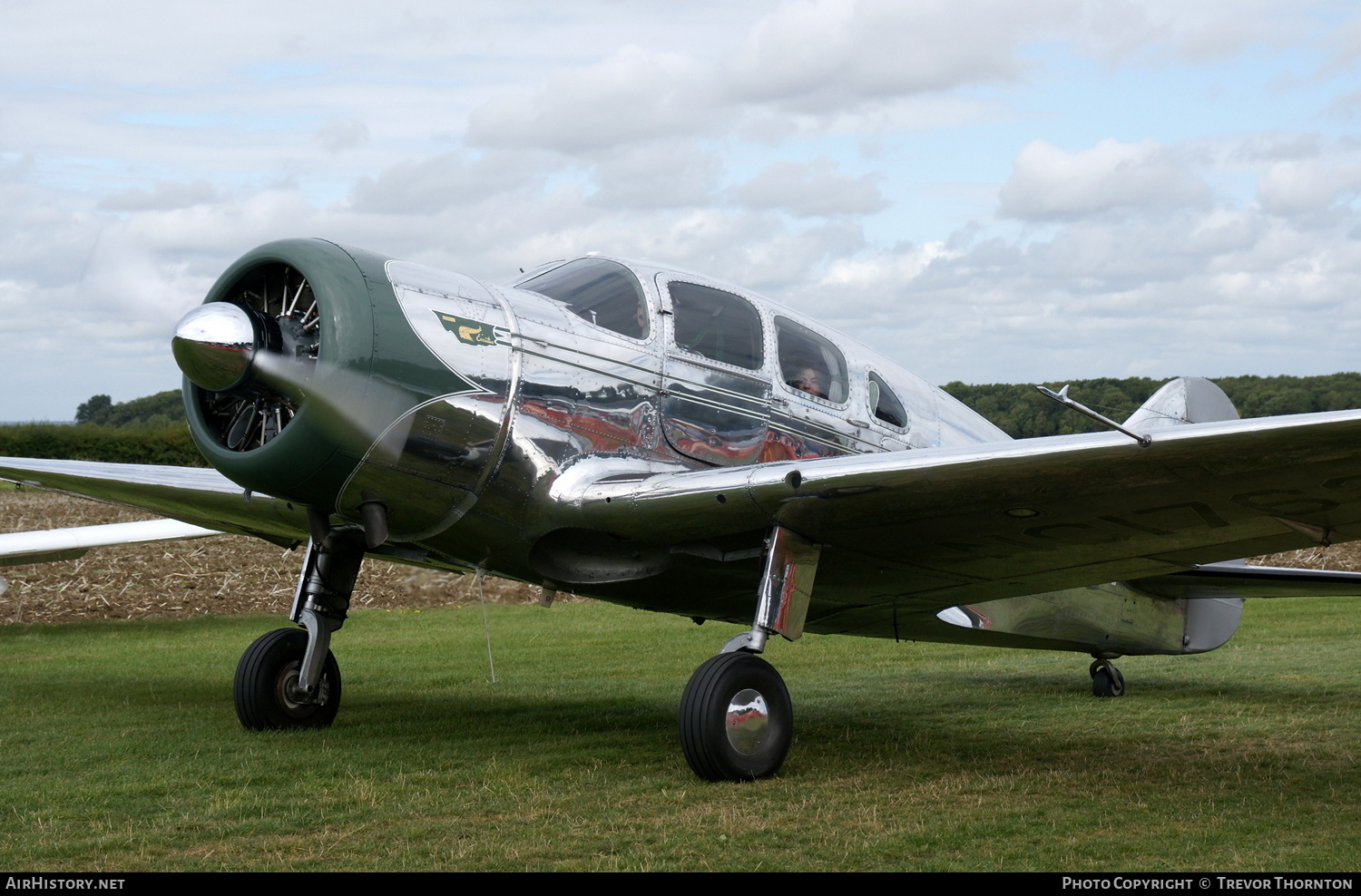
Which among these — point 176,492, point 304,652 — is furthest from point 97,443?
point 304,652

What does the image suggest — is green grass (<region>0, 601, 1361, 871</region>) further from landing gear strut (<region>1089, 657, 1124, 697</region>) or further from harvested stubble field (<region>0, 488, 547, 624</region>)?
harvested stubble field (<region>0, 488, 547, 624</region>)

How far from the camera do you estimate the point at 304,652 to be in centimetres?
740

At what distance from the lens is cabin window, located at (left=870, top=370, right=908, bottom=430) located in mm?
7551

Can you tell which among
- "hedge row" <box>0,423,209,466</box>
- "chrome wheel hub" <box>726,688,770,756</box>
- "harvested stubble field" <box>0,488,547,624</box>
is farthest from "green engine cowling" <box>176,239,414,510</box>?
"hedge row" <box>0,423,209,466</box>

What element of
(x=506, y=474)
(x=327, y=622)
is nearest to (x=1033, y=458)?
(x=506, y=474)

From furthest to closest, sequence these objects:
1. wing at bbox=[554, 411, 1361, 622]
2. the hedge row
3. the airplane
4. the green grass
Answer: the hedge row < the airplane < wing at bbox=[554, 411, 1361, 622] < the green grass

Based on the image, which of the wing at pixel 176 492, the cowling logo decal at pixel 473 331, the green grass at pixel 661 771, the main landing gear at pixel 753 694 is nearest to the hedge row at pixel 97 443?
the green grass at pixel 661 771

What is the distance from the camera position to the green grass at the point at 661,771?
4438mm

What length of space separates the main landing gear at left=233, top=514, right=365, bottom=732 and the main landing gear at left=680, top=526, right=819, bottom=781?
2.54 m

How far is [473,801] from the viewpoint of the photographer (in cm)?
526

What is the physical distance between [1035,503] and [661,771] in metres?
2.35

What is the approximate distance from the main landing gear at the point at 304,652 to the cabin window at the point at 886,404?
10.9 feet

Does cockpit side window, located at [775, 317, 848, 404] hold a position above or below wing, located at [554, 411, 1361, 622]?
above
